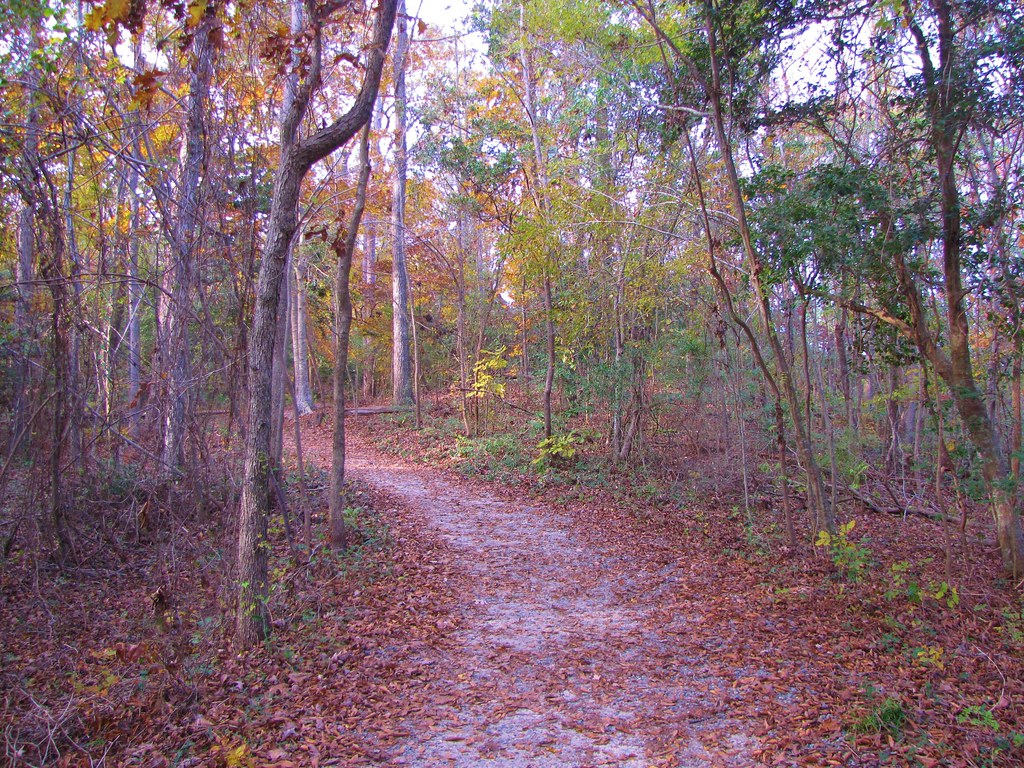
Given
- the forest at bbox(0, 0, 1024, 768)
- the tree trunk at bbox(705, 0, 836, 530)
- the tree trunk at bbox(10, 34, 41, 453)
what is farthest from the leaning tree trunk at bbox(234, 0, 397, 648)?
the tree trunk at bbox(705, 0, 836, 530)

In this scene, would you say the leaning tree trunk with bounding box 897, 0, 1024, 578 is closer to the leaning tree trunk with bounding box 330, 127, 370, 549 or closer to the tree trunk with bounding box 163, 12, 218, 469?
the leaning tree trunk with bounding box 330, 127, 370, 549

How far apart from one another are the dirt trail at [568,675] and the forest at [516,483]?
35 mm

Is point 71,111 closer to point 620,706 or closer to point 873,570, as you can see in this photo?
point 620,706

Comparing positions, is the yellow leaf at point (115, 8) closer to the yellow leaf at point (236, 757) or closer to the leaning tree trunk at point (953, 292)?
the yellow leaf at point (236, 757)

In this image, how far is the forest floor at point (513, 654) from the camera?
12.6 feet

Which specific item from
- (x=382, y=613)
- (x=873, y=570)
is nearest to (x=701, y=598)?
(x=873, y=570)

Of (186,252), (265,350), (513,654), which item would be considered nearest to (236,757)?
(513,654)

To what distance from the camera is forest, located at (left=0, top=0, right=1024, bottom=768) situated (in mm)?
4230

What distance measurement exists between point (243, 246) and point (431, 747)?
429 cm

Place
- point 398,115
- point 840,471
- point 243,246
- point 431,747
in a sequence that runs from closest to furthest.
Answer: point 431,747 → point 243,246 → point 840,471 → point 398,115

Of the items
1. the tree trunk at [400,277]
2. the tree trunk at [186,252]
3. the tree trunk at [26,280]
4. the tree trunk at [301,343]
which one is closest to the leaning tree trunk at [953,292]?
the tree trunk at [186,252]

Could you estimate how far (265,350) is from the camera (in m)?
5.08

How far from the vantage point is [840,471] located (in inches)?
462

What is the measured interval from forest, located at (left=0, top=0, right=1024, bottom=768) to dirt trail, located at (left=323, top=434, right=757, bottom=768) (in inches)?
1.4
